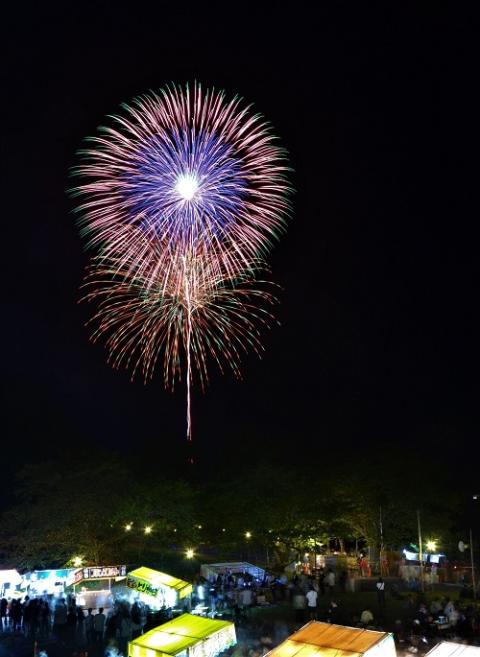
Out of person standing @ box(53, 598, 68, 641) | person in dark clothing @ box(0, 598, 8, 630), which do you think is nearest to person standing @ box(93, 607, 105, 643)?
person standing @ box(53, 598, 68, 641)

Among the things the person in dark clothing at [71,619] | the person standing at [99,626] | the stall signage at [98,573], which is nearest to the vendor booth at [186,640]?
the person standing at [99,626]

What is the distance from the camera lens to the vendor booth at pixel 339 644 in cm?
1039

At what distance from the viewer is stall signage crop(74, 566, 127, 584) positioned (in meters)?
20.5

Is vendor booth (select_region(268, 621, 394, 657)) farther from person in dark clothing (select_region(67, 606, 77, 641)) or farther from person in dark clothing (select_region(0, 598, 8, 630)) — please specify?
person in dark clothing (select_region(0, 598, 8, 630))

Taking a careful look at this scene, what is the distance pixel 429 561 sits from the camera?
107 ft

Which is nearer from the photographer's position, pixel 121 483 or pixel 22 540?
pixel 22 540

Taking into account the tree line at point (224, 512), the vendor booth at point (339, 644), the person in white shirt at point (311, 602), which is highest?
the tree line at point (224, 512)

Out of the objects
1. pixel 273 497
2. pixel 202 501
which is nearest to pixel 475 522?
pixel 273 497

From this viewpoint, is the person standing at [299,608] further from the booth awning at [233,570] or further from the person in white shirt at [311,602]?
the booth awning at [233,570]

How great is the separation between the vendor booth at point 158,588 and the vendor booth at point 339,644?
8.47 m

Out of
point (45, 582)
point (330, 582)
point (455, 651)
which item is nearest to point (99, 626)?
point (45, 582)

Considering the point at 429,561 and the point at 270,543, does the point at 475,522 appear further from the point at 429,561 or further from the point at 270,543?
the point at 270,543

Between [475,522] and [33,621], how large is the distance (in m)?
32.6

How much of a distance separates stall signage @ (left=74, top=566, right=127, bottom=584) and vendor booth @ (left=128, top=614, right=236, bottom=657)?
8.59m
